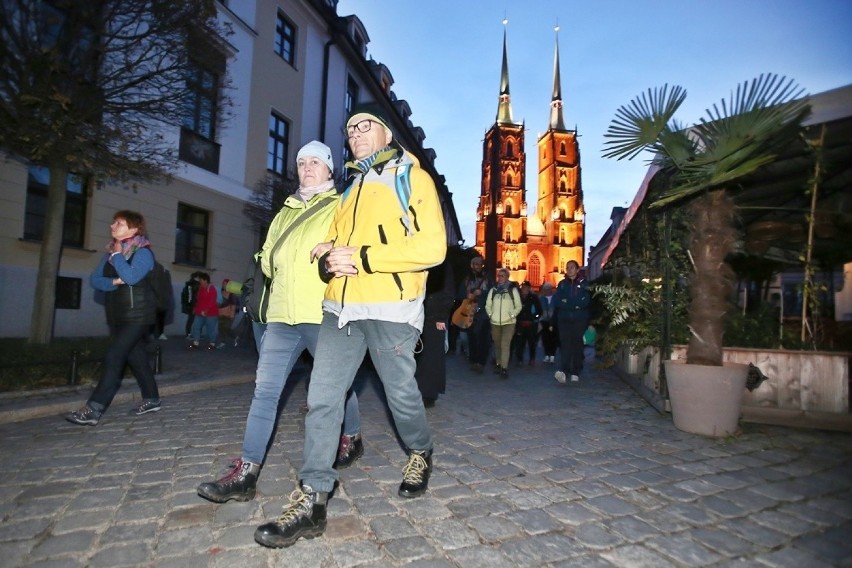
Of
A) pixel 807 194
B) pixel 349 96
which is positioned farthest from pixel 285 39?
pixel 807 194

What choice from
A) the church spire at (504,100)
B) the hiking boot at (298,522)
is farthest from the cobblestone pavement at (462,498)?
the church spire at (504,100)

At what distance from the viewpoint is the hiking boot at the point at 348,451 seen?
3180 millimetres

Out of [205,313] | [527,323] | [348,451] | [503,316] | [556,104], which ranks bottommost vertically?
[348,451]

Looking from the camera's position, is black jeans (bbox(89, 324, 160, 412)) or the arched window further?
the arched window

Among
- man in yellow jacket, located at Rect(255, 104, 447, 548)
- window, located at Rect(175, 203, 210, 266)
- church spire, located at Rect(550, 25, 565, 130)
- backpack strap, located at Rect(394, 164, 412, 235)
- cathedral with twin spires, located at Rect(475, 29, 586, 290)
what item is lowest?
man in yellow jacket, located at Rect(255, 104, 447, 548)

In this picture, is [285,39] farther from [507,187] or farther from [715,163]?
[507,187]

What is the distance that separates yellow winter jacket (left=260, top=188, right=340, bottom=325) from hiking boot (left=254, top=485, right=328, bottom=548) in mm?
914

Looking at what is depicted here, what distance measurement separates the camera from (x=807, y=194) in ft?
17.0

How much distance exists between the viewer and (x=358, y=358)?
8.32 feet

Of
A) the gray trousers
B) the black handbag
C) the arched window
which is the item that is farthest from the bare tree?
the arched window

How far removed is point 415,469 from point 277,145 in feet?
53.0

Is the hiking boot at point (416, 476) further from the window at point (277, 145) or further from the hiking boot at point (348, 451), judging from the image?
the window at point (277, 145)

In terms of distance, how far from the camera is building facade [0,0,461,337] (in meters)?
9.60

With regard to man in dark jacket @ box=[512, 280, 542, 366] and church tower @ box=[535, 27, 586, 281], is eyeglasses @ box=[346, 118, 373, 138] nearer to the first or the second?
man in dark jacket @ box=[512, 280, 542, 366]
